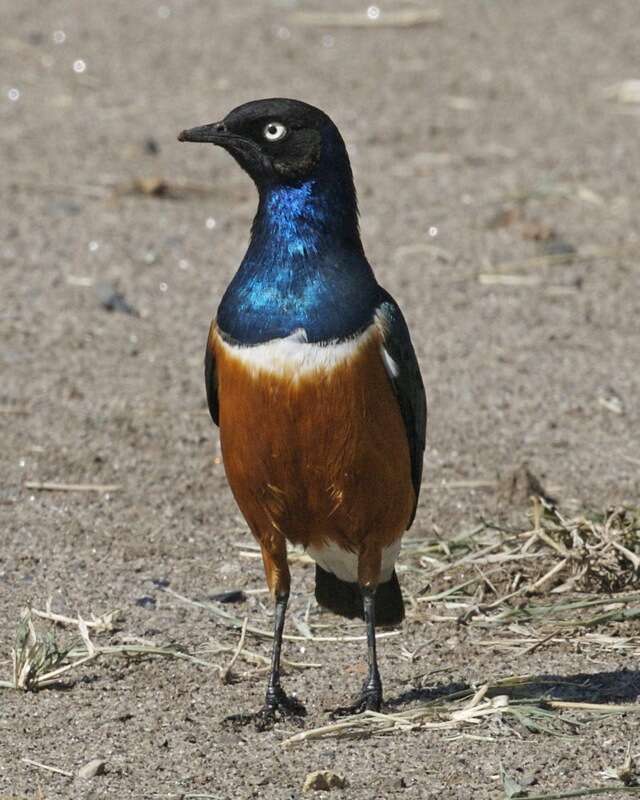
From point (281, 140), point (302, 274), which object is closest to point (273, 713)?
point (302, 274)

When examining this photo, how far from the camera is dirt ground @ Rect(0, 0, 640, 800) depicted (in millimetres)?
5176

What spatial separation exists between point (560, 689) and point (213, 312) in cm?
419

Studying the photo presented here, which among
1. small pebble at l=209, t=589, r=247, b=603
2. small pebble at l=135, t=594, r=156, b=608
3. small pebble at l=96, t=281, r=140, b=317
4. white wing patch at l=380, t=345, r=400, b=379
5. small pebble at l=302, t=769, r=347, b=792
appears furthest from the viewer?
small pebble at l=96, t=281, r=140, b=317

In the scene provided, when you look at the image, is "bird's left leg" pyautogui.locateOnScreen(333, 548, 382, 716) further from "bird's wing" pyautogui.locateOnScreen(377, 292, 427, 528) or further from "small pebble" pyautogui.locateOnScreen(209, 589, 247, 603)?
"small pebble" pyautogui.locateOnScreen(209, 589, 247, 603)

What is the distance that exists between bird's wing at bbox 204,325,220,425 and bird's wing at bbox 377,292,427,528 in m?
0.58

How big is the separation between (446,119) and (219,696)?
741 centimetres

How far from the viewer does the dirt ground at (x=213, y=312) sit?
518 centimetres

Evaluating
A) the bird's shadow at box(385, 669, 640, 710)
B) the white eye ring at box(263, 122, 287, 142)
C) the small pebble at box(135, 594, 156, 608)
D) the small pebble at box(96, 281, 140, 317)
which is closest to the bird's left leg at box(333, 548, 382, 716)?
the bird's shadow at box(385, 669, 640, 710)

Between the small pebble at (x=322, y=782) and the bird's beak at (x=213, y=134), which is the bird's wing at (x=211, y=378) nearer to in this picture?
the bird's beak at (x=213, y=134)

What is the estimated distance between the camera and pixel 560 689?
5.49 meters

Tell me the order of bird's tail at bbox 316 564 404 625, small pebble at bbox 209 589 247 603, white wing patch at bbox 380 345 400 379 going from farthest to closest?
small pebble at bbox 209 589 247 603 < bird's tail at bbox 316 564 404 625 < white wing patch at bbox 380 345 400 379

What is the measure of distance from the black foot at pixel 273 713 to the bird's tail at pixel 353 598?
1.78 ft

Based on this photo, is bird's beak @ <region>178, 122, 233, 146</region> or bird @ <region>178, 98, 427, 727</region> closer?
bird @ <region>178, 98, 427, 727</region>

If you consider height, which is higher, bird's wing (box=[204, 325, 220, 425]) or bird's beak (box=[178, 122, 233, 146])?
bird's beak (box=[178, 122, 233, 146])
